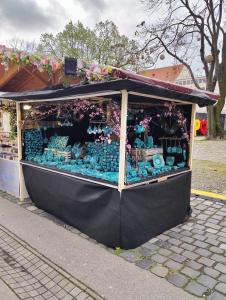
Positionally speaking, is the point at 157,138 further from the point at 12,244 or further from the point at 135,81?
the point at 12,244

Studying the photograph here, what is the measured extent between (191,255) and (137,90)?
6.95 feet

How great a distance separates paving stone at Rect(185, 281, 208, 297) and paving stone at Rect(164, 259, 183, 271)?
27 centimetres

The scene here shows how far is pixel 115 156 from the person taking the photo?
3.78 metres

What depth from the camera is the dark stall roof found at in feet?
8.81

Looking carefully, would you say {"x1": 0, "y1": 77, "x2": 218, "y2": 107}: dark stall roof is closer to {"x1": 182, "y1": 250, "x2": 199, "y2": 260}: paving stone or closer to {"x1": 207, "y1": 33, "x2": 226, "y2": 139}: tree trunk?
{"x1": 182, "y1": 250, "x2": 199, "y2": 260}: paving stone

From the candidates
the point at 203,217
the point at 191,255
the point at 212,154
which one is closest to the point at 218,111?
the point at 212,154

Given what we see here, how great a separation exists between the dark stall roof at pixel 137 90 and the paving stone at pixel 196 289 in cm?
208

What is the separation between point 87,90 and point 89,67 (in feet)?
1.09

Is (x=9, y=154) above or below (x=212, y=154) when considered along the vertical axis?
above

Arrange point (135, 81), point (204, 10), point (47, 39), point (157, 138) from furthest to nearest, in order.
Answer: point (47, 39) → point (204, 10) → point (157, 138) → point (135, 81)

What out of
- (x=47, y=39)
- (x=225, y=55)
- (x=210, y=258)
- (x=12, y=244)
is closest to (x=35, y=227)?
(x=12, y=244)

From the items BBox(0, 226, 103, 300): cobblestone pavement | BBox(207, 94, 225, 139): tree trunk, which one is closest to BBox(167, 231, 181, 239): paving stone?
BBox(0, 226, 103, 300): cobblestone pavement

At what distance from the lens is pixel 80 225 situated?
370 centimetres

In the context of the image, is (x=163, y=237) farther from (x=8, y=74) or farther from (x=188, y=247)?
(x=8, y=74)
